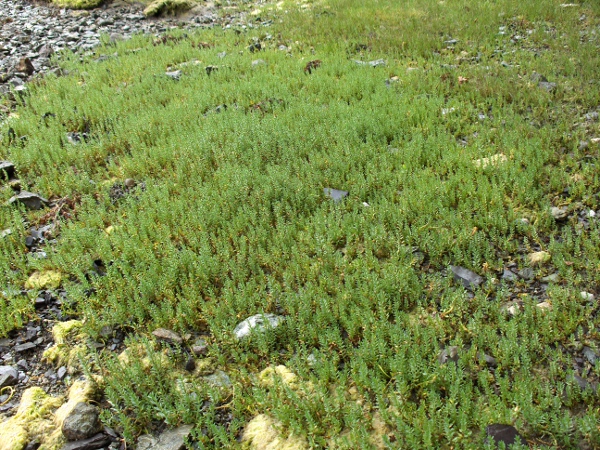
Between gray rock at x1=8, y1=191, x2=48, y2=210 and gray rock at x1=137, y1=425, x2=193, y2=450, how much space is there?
5.40 metres

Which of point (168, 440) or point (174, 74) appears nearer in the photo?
point (168, 440)

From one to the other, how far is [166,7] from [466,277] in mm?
21127

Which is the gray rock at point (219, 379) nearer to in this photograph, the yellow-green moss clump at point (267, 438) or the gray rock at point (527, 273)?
the yellow-green moss clump at point (267, 438)

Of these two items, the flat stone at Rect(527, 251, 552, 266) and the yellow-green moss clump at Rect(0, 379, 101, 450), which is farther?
the flat stone at Rect(527, 251, 552, 266)

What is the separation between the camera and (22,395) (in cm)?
517

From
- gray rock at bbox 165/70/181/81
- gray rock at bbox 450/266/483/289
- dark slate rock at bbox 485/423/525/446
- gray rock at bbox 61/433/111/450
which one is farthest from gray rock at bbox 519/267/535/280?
gray rock at bbox 165/70/181/81

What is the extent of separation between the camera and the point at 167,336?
5566mm

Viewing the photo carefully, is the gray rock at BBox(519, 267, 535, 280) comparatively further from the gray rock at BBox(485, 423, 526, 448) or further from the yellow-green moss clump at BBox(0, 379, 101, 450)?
the yellow-green moss clump at BBox(0, 379, 101, 450)

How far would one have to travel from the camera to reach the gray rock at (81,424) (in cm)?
461

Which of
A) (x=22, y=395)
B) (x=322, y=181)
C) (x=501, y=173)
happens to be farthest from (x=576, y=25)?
Answer: (x=22, y=395)

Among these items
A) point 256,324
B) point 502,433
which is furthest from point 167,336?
point 502,433

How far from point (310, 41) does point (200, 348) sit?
12.9m

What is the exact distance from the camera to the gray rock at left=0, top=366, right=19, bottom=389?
5331 mm

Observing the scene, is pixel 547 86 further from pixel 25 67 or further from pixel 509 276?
pixel 25 67
